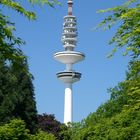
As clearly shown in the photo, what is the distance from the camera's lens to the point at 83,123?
53.0 metres

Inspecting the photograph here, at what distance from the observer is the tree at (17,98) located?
5906 centimetres

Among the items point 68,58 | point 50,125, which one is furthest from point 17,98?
point 68,58

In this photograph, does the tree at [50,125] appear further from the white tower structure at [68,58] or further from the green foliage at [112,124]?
the white tower structure at [68,58]

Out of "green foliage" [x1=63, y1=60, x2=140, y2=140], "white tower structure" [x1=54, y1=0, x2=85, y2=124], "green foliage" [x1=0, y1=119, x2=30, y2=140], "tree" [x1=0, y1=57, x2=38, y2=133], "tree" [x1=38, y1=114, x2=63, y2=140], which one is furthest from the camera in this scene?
"white tower structure" [x1=54, y1=0, x2=85, y2=124]

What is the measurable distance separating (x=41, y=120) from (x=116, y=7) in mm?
69441

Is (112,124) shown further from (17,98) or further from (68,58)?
(68,58)

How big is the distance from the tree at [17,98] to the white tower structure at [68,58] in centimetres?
7063

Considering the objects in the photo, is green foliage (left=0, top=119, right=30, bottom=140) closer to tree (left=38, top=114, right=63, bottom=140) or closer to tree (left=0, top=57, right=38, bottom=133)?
tree (left=0, top=57, right=38, bottom=133)

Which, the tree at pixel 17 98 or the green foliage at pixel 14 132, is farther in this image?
the tree at pixel 17 98

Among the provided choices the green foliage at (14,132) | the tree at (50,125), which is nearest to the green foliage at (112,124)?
the green foliage at (14,132)

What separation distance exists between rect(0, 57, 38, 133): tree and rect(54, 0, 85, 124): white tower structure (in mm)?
70634

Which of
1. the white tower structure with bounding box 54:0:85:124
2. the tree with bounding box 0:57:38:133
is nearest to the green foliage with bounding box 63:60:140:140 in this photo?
the tree with bounding box 0:57:38:133

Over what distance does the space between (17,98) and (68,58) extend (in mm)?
77170

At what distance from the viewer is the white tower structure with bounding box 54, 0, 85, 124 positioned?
135375mm
